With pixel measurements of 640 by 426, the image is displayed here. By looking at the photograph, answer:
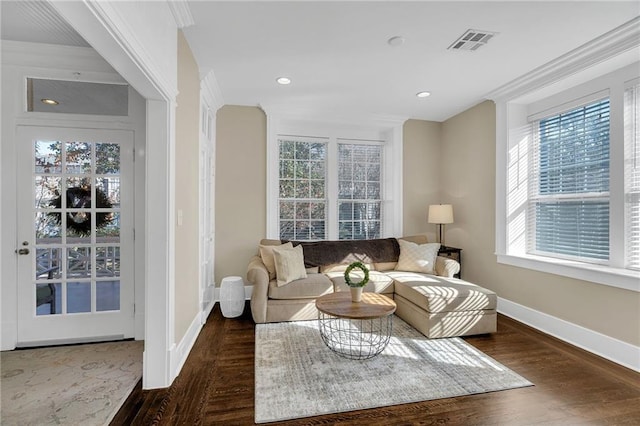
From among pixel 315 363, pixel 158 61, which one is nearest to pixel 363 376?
pixel 315 363

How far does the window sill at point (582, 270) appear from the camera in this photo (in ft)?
8.04

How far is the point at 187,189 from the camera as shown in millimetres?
2641

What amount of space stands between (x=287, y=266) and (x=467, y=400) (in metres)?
2.07

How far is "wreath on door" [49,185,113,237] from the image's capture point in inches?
109

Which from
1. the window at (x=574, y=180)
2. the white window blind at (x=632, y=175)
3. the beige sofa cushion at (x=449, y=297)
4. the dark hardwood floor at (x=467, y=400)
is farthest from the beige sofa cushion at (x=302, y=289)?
the white window blind at (x=632, y=175)

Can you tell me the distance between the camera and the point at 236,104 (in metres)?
4.07

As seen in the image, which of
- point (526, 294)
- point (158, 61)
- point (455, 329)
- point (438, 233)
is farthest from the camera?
point (438, 233)

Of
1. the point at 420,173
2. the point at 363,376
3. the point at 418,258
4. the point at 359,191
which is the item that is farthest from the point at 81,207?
the point at 420,173

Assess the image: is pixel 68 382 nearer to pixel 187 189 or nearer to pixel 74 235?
pixel 74 235

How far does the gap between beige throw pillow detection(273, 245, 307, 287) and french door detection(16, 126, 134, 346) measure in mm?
1452

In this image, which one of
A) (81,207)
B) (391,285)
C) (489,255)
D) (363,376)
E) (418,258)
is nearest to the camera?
(363,376)

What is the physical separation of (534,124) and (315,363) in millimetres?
3683

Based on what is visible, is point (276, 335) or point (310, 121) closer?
point (276, 335)

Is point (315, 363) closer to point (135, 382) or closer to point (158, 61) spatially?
point (135, 382)
